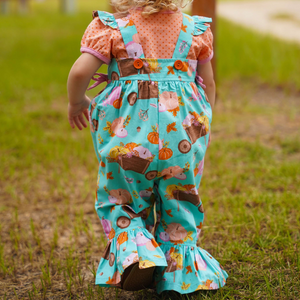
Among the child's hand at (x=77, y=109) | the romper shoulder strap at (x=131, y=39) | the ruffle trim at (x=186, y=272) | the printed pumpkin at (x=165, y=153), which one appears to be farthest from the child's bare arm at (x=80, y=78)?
the ruffle trim at (x=186, y=272)

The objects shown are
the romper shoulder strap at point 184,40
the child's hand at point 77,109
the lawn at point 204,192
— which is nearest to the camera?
the romper shoulder strap at point 184,40

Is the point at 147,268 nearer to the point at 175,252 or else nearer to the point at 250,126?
the point at 175,252

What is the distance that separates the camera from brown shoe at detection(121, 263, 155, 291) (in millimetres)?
1618

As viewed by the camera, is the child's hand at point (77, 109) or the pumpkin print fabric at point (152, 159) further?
the child's hand at point (77, 109)

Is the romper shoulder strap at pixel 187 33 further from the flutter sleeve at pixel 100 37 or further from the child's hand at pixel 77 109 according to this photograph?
the child's hand at pixel 77 109

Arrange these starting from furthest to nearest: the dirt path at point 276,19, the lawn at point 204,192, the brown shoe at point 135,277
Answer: the dirt path at point 276,19, the lawn at point 204,192, the brown shoe at point 135,277

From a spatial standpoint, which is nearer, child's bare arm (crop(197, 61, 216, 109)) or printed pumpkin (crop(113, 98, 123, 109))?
printed pumpkin (crop(113, 98, 123, 109))

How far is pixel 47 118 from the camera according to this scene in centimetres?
490

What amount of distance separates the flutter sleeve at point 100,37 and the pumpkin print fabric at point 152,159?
1 centimetres

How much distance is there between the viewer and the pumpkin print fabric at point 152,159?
65.6 inches

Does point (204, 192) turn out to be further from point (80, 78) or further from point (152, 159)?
point (80, 78)

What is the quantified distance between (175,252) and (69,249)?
74 cm

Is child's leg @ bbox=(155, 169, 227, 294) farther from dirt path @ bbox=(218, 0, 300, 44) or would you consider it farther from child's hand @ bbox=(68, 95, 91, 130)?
dirt path @ bbox=(218, 0, 300, 44)

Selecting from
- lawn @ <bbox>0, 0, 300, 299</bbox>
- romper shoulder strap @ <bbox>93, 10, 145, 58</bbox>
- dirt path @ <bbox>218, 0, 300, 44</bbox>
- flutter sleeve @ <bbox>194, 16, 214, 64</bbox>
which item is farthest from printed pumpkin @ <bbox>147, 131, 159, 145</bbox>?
dirt path @ <bbox>218, 0, 300, 44</bbox>
